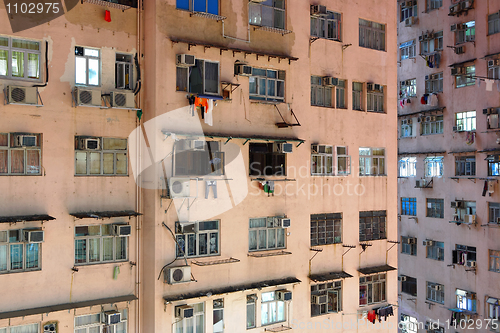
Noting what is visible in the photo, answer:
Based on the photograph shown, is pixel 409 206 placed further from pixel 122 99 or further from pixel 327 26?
pixel 122 99

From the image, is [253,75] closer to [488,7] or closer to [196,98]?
[196,98]

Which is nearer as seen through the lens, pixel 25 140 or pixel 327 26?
pixel 25 140

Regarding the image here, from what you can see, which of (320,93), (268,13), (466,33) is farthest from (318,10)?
(466,33)

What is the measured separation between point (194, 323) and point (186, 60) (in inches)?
220

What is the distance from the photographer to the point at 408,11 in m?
20.7

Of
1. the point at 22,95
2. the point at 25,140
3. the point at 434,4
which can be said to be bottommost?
the point at 25,140

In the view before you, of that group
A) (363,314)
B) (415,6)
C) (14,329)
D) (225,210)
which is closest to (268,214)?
(225,210)

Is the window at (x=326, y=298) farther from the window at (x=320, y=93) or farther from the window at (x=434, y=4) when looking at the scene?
the window at (x=434, y=4)

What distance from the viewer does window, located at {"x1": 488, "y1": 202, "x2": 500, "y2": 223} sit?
1672 cm

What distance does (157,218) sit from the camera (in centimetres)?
1002

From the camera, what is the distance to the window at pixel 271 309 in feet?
37.4

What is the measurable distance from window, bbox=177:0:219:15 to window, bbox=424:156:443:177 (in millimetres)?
11741

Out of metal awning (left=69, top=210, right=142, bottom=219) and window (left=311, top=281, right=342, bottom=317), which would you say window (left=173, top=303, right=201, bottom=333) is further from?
window (left=311, top=281, right=342, bottom=317)

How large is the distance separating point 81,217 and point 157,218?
4.90 ft
